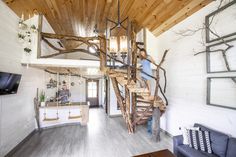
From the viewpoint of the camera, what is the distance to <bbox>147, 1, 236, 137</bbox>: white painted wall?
8.84 ft

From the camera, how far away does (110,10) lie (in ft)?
12.3

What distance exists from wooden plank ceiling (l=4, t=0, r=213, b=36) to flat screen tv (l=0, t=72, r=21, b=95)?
1.58 meters

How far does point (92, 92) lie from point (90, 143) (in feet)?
20.3

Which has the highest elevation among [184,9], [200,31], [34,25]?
[184,9]

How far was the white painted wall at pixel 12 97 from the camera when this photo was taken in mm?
2758

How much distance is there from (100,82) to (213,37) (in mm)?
7901

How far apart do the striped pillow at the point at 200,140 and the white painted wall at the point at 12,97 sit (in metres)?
4.02

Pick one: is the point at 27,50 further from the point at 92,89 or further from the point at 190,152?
the point at 92,89

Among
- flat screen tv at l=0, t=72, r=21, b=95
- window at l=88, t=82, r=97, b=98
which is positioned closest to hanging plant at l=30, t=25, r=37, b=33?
flat screen tv at l=0, t=72, r=21, b=95

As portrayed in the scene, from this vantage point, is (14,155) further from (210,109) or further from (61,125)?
(210,109)

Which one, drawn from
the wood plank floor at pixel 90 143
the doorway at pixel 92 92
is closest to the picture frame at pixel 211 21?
the wood plank floor at pixel 90 143

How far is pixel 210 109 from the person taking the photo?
2.81 metres

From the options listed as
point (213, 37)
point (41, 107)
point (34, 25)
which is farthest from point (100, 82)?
point (213, 37)

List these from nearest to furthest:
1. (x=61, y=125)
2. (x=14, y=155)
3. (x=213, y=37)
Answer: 1. (x=213, y=37)
2. (x=14, y=155)
3. (x=61, y=125)
